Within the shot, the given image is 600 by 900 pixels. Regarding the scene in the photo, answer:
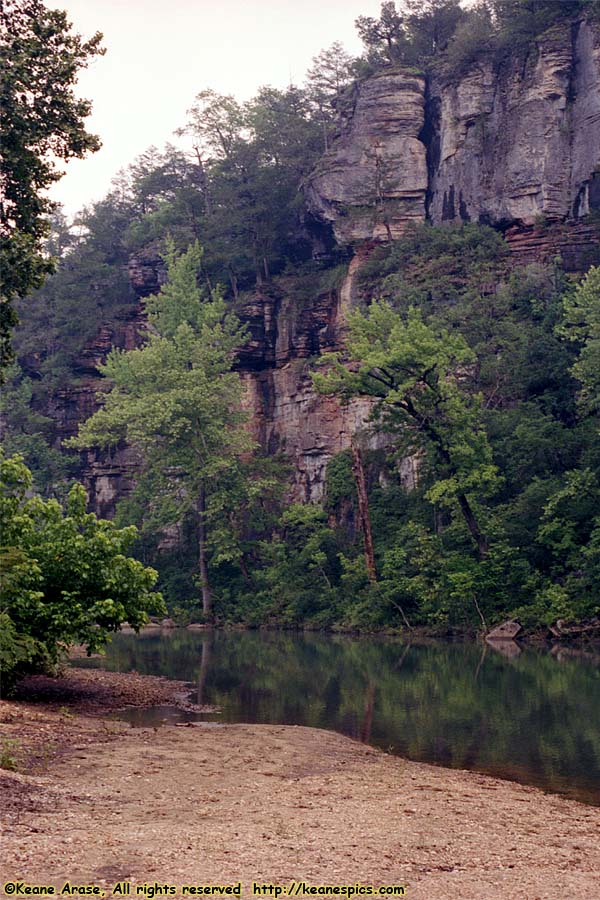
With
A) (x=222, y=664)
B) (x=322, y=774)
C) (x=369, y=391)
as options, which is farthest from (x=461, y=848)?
(x=369, y=391)

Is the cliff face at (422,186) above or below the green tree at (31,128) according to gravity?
above

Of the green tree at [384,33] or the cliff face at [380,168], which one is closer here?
the cliff face at [380,168]

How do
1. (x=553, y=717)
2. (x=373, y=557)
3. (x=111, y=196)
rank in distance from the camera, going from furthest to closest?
(x=111, y=196) < (x=373, y=557) < (x=553, y=717)

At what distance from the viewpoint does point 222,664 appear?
1109 inches

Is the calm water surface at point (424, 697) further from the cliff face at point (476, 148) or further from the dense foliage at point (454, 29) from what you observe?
the dense foliage at point (454, 29)

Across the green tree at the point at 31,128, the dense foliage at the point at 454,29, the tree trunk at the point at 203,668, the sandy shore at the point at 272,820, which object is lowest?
the tree trunk at the point at 203,668

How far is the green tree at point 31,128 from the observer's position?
60.5ft

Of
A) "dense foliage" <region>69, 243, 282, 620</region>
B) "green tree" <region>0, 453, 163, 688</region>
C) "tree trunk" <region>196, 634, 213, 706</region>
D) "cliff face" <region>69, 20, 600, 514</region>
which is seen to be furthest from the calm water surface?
"cliff face" <region>69, 20, 600, 514</region>

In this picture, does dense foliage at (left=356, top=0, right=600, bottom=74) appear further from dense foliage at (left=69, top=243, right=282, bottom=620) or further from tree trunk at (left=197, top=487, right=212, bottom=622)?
tree trunk at (left=197, top=487, right=212, bottom=622)

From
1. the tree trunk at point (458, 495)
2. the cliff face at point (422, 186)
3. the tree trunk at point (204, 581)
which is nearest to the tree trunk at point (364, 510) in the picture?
the tree trunk at point (458, 495)

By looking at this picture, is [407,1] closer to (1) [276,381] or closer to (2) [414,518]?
(1) [276,381]

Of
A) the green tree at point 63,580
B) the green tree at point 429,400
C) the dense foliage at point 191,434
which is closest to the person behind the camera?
the green tree at point 63,580

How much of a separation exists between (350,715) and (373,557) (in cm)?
2554

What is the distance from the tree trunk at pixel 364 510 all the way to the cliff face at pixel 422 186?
17.0ft
